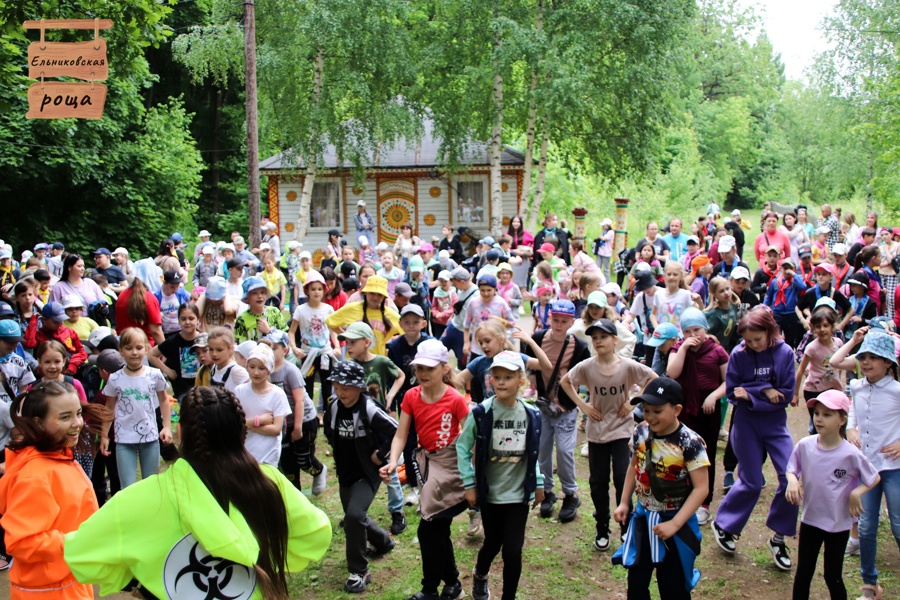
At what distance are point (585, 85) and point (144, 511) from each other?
20998 mm

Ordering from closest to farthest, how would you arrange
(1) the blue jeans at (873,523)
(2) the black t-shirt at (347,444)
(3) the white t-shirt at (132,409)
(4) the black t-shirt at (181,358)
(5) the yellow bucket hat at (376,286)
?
(1) the blue jeans at (873,523), (2) the black t-shirt at (347,444), (3) the white t-shirt at (132,409), (4) the black t-shirt at (181,358), (5) the yellow bucket hat at (376,286)

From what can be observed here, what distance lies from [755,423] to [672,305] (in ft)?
10.2

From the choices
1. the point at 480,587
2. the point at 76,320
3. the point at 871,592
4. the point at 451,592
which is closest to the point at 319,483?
the point at 451,592

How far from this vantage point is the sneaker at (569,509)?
7.57m

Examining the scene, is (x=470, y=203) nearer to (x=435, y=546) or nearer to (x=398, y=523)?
(x=398, y=523)

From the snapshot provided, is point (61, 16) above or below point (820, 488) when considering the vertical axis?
above

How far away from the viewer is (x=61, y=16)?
8.98 meters

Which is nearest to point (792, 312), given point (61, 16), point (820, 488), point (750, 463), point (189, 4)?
point (750, 463)

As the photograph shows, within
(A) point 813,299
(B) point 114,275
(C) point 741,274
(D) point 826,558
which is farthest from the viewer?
(B) point 114,275

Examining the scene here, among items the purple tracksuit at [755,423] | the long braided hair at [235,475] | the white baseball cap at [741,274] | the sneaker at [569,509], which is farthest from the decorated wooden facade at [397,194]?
the long braided hair at [235,475]

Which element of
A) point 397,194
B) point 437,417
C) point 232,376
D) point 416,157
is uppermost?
point 416,157

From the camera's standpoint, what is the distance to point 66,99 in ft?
27.6

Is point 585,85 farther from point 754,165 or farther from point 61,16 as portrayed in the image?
point 754,165

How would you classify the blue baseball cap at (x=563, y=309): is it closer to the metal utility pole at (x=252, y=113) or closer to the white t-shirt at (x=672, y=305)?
the white t-shirt at (x=672, y=305)
